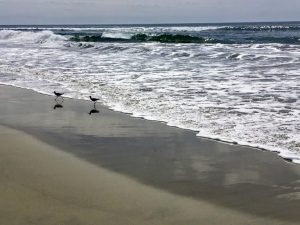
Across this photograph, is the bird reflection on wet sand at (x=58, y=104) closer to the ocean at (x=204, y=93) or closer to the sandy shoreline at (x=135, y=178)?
the ocean at (x=204, y=93)

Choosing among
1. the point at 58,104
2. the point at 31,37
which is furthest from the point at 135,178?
the point at 31,37

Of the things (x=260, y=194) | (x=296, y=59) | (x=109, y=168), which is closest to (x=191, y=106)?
(x=109, y=168)

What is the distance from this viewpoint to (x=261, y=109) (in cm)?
717

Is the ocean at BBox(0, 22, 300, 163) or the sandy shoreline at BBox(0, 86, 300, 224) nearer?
the sandy shoreline at BBox(0, 86, 300, 224)

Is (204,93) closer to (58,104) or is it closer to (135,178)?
(58,104)

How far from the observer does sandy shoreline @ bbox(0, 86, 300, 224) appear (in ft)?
11.2

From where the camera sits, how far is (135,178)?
425cm

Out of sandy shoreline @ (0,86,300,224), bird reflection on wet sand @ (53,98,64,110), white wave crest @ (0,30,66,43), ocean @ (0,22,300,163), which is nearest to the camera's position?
sandy shoreline @ (0,86,300,224)

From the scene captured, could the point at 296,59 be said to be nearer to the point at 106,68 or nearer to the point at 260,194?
the point at 106,68

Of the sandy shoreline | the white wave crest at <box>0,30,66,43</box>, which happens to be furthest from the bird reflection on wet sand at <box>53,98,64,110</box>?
the white wave crest at <box>0,30,66,43</box>

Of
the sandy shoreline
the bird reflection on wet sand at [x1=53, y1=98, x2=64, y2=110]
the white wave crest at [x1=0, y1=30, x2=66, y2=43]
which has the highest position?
the sandy shoreline

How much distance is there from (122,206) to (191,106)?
4100mm

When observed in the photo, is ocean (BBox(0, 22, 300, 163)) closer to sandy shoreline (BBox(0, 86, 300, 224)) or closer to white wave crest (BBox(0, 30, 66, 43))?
sandy shoreline (BBox(0, 86, 300, 224))

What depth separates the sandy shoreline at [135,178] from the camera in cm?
340
